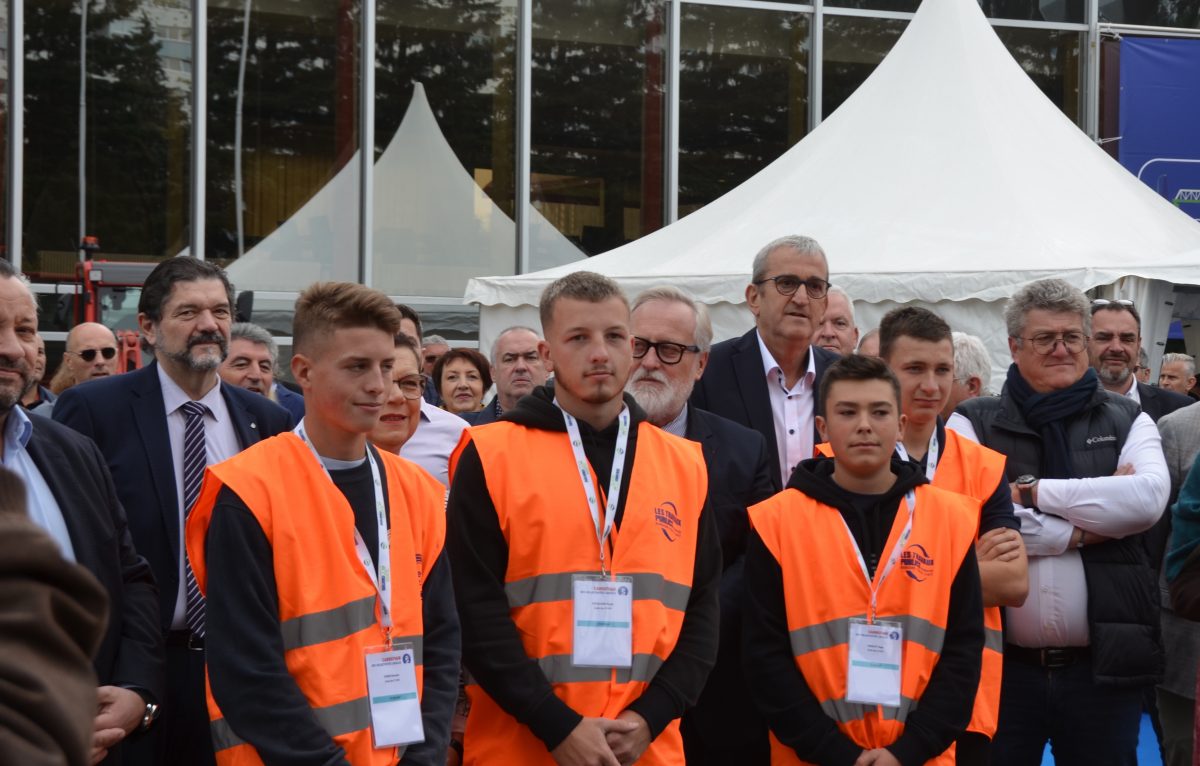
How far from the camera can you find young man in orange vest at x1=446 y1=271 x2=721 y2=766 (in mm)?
3250

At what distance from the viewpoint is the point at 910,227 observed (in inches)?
372

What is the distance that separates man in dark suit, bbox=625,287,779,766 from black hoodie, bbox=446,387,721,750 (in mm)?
366

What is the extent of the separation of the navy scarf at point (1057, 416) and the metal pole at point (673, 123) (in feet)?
33.0

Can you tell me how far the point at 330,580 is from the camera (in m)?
2.92

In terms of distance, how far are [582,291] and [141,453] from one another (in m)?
1.35

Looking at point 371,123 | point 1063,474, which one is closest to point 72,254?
point 371,123

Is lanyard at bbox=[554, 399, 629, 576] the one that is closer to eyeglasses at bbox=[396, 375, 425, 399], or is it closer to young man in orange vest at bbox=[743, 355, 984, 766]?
young man in orange vest at bbox=[743, 355, 984, 766]

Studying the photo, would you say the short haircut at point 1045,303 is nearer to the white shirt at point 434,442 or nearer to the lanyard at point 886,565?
the lanyard at point 886,565

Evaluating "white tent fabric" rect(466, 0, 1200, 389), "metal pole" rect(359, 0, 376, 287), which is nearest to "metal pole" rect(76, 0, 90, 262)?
"metal pole" rect(359, 0, 376, 287)

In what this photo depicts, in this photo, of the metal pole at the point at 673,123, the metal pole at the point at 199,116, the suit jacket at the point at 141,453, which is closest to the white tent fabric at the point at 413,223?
the metal pole at the point at 199,116

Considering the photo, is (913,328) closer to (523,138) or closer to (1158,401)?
(1158,401)

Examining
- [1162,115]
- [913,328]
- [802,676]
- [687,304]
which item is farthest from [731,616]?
[1162,115]

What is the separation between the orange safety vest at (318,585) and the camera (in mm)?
2861

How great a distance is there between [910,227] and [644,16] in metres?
5.87
